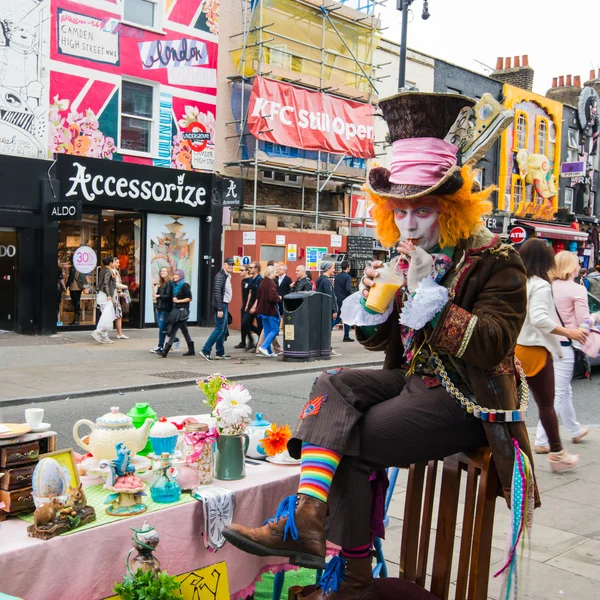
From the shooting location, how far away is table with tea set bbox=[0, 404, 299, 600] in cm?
230

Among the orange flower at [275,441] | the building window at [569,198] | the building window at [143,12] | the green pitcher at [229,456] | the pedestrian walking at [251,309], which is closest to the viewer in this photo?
the green pitcher at [229,456]

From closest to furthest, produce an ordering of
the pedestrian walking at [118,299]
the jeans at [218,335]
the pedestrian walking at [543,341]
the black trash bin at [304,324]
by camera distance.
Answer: the pedestrian walking at [543,341] → the jeans at [218,335] → the black trash bin at [304,324] → the pedestrian walking at [118,299]

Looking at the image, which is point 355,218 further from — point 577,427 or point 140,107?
point 577,427

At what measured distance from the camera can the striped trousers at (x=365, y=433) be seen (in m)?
2.60

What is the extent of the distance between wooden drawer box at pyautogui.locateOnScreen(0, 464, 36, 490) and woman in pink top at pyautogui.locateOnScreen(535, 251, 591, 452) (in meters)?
5.15

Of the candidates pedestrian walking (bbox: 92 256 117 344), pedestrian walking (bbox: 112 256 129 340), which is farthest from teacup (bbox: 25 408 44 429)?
pedestrian walking (bbox: 112 256 129 340)

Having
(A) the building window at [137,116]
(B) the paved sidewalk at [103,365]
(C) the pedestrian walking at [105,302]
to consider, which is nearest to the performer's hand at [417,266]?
(B) the paved sidewalk at [103,365]

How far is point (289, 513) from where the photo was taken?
8.32ft

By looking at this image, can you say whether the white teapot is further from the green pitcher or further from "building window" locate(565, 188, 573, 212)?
"building window" locate(565, 188, 573, 212)

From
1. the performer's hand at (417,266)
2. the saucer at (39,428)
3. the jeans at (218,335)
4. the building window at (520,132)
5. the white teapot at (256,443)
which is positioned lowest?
the jeans at (218,335)

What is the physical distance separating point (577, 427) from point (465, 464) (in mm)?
4665

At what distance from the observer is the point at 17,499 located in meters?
2.47

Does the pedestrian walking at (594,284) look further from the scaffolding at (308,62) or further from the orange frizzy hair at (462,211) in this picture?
the orange frizzy hair at (462,211)

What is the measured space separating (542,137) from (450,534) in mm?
31713
